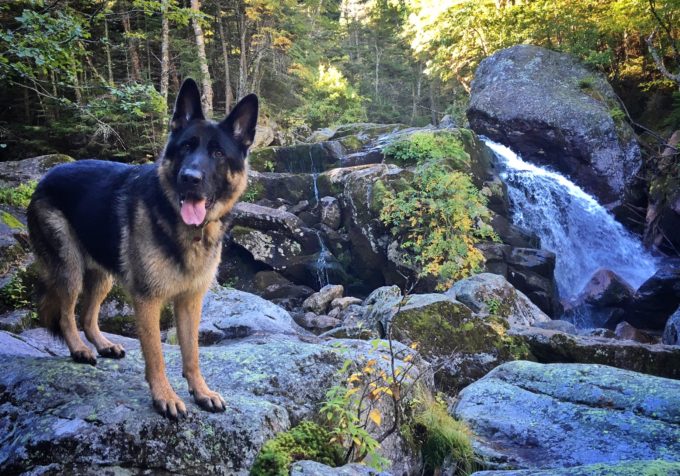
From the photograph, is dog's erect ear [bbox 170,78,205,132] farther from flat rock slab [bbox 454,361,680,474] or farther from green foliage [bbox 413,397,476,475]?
flat rock slab [bbox 454,361,680,474]

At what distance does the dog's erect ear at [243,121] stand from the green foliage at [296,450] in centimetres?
213

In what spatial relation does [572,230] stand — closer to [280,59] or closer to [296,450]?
[296,450]

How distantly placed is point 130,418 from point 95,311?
155 centimetres

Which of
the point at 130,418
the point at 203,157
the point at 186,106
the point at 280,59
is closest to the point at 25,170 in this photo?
the point at 186,106

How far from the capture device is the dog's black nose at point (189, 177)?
9.87 feet

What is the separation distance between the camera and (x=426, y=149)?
16.0m

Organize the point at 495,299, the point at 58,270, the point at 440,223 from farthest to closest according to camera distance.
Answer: the point at 440,223 → the point at 495,299 → the point at 58,270

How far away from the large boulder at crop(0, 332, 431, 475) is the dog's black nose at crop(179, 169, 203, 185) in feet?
4.80

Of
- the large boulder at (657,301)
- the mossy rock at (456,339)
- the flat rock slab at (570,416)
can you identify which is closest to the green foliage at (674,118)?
the large boulder at (657,301)

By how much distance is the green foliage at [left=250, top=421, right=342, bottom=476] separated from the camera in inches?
110

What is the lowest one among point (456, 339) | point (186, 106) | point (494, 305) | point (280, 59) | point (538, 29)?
point (494, 305)

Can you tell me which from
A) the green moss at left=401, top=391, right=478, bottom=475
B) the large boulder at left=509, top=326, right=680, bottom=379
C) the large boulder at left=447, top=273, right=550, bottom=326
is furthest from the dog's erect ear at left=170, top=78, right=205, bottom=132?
the large boulder at left=447, top=273, right=550, bottom=326

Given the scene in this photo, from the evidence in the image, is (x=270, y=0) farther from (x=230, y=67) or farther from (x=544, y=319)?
(x=544, y=319)

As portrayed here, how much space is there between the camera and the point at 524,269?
1366cm
